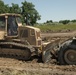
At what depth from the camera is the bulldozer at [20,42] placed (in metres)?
15.8

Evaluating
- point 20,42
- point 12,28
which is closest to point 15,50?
point 20,42

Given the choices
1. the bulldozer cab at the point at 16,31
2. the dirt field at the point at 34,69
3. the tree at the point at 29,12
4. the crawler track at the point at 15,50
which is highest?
the tree at the point at 29,12

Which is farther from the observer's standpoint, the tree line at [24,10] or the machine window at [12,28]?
the tree line at [24,10]

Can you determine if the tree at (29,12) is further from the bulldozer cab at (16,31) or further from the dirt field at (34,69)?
the dirt field at (34,69)

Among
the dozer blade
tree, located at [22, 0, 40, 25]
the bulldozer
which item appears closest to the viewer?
the dozer blade

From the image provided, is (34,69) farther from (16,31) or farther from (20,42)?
(16,31)

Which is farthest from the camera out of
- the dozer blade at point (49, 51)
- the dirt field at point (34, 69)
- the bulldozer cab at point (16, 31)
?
the bulldozer cab at point (16, 31)

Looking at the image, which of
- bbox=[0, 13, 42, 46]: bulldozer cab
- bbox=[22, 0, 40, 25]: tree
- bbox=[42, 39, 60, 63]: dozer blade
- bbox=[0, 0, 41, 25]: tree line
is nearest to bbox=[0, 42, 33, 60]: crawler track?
bbox=[0, 13, 42, 46]: bulldozer cab

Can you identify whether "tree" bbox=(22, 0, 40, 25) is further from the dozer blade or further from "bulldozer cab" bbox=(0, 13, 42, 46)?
the dozer blade

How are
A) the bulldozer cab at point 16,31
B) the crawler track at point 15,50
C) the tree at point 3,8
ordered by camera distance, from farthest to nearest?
the tree at point 3,8
the bulldozer cab at point 16,31
the crawler track at point 15,50

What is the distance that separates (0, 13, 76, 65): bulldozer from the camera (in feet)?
51.9

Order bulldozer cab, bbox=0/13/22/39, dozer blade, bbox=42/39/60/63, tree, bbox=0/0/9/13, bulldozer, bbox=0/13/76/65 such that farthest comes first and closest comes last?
tree, bbox=0/0/9/13, bulldozer cab, bbox=0/13/22/39, bulldozer, bbox=0/13/76/65, dozer blade, bbox=42/39/60/63

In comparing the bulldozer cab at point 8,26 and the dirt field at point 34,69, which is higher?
the bulldozer cab at point 8,26

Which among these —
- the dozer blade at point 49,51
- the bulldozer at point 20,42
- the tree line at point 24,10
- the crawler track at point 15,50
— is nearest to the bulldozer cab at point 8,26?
the bulldozer at point 20,42
